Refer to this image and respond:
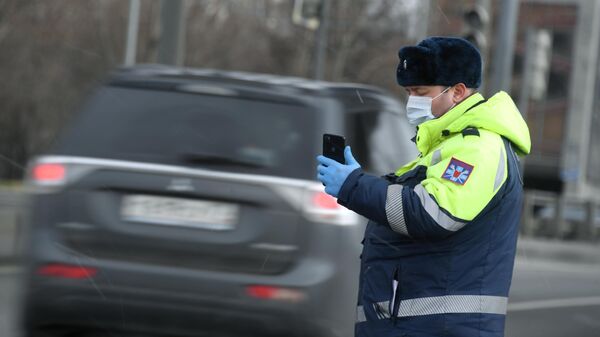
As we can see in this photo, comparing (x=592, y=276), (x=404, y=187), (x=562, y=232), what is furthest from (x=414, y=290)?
(x=562, y=232)

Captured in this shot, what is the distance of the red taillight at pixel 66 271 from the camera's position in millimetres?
5562

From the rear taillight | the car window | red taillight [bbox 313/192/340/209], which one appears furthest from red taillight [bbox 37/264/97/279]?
the car window

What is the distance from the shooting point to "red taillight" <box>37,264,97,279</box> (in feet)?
18.2

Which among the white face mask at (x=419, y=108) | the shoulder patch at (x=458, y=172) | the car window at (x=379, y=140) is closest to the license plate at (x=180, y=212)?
the car window at (x=379, y=140)

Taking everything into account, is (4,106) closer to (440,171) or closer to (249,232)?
(249,232)

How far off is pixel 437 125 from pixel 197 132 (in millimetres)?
2579

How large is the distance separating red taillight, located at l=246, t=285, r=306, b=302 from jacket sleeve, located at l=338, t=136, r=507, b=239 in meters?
2.35

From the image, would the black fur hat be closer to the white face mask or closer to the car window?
the white face mask

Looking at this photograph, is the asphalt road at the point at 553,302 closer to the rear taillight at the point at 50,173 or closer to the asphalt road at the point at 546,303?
the asphalt road at the point at 546,303

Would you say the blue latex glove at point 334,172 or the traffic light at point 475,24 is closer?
the blue latex glove at point 334,172

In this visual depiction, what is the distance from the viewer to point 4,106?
40375 millimetres

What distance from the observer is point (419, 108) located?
337cm

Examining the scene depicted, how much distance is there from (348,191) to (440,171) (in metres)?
0.26

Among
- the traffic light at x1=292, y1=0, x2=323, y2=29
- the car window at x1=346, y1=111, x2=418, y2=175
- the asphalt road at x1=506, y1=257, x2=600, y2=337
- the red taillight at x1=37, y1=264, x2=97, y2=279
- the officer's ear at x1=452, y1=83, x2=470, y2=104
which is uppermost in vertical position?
the traffic light at x1=292, y1=0, x2=323, y2=29
